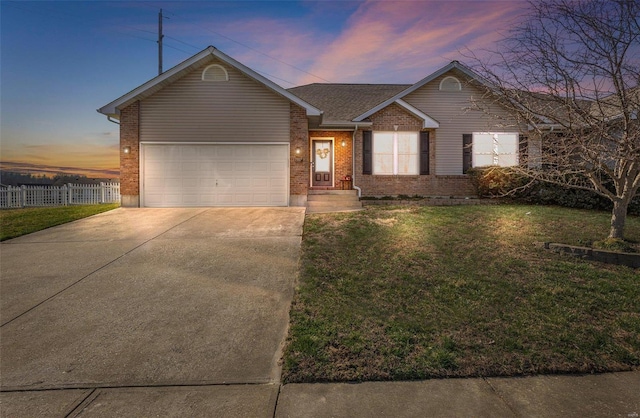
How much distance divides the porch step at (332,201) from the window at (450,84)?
6.23 meters

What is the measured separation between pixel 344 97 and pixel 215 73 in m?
7.44

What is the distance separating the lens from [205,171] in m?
12.2

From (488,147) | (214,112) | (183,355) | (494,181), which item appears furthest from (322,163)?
(183,355)

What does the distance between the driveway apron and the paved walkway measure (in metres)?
0.02

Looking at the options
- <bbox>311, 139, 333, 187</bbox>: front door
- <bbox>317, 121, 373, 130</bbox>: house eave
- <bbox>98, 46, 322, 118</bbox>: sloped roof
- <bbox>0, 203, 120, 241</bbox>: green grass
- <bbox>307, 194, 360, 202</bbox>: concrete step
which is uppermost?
<bbox>98, 46, 322, 118</bbox>: sloped roof

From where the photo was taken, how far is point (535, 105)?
627cm

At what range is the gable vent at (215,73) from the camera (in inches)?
473

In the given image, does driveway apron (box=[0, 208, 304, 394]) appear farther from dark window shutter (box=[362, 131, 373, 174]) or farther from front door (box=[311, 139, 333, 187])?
front door (box=[311, 139, 333, 187])

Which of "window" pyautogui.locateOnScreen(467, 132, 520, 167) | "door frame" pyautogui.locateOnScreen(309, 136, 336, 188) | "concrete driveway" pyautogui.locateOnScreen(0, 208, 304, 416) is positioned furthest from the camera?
"door frame" pyautogui.locateOnScreen(309, 136, 336, 188)

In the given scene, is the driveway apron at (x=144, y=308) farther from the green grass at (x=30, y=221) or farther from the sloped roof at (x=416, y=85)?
the sloped roof at (x=416, y=85)

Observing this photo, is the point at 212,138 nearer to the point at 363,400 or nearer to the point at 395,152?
the point at 395,152

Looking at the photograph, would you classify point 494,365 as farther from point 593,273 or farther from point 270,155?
point 270,155

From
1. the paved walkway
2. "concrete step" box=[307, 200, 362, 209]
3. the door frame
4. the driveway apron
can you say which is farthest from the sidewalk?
the door frame

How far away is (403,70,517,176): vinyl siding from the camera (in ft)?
46.4
